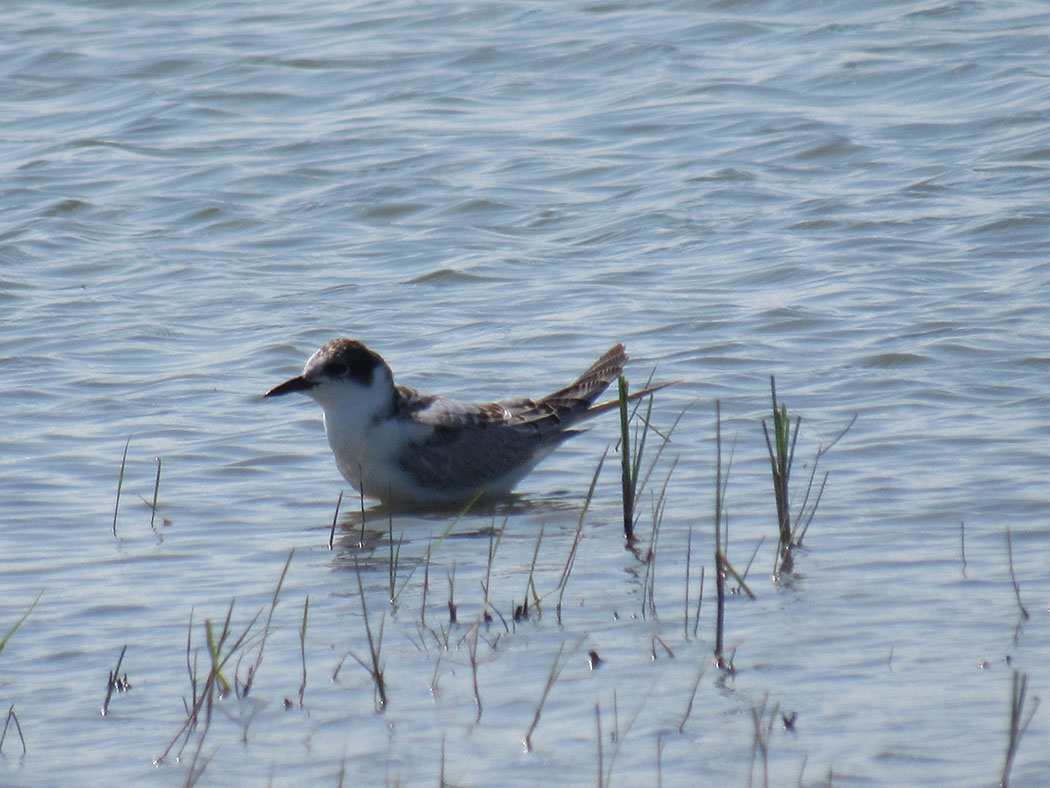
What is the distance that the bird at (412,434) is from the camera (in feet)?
25.2

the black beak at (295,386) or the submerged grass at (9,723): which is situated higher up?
the black beak at (295,386)

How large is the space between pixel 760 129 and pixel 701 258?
347cm

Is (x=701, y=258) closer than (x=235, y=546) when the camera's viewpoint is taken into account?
No

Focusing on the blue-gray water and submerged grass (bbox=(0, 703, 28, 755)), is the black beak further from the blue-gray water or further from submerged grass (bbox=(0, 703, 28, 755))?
submerged grass (bbox=(0, 703, 28, 755))

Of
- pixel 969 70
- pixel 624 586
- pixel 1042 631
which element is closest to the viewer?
pixel 1042 631

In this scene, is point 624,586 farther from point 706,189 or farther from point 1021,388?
point 706,189

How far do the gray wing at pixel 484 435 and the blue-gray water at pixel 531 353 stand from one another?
A: 221 millimetres

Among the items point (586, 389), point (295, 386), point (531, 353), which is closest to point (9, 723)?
point (295, 386)

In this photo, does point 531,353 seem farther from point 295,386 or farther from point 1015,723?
point 1015,723

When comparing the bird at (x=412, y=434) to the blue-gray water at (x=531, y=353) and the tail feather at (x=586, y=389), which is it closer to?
the tail feather at (x=586, y=389)

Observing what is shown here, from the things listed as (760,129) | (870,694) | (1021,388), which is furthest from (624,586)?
(760,129)

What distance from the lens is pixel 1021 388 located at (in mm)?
8477

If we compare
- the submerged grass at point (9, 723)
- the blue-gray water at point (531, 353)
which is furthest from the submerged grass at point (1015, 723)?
the submerged grass at point (9, 723)

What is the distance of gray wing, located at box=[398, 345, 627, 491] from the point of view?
782 cm
